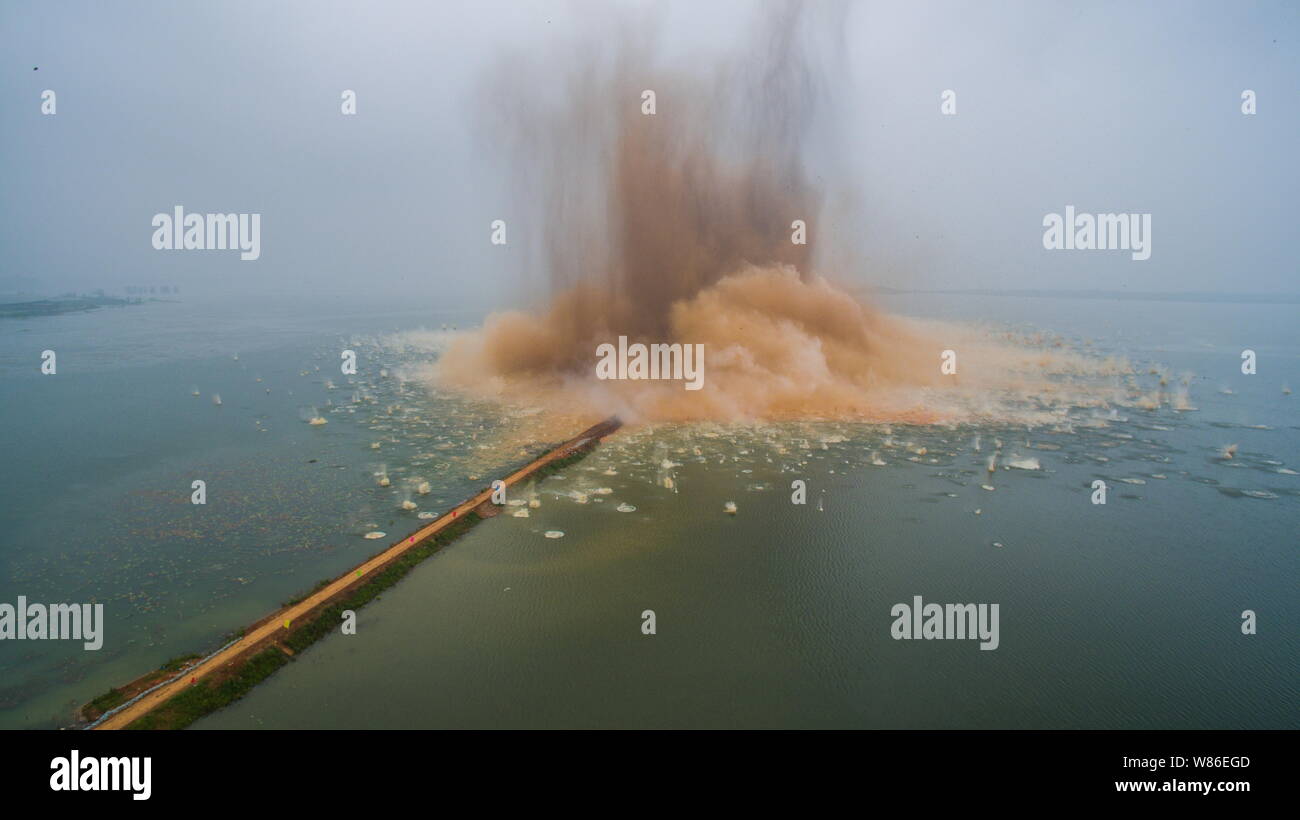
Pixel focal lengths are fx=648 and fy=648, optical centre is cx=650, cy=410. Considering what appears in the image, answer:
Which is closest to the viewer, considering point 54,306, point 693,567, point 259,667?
point 259,667

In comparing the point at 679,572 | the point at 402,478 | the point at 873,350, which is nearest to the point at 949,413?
the point at 873,350

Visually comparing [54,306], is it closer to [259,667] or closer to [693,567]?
[259,667]

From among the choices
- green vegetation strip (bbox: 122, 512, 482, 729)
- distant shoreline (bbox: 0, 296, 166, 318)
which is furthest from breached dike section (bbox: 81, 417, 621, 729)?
distant shoreline (bbox: 0, 296, 166, 318)

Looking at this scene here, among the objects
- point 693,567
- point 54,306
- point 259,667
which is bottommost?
point 259,667

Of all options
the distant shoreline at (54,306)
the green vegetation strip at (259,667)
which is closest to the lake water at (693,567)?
the green vegetation strip at (259,667)

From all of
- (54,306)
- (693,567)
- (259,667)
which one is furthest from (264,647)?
(54,306)

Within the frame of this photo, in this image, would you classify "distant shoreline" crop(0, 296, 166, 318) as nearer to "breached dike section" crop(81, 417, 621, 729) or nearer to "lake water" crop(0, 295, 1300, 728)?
"lake water" crop(0, 295, 1300, 728)
